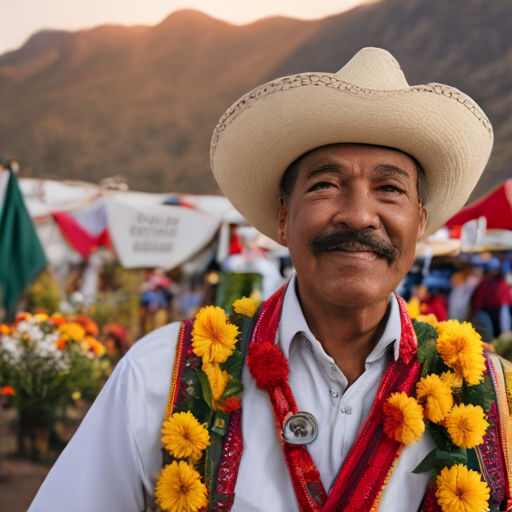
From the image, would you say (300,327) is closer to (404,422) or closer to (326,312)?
(326,312)

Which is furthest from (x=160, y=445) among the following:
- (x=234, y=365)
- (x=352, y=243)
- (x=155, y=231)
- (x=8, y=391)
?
(x=155, y=231)

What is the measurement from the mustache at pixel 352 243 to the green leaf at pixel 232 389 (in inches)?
17.4

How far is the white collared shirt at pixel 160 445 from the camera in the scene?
59.2 inches

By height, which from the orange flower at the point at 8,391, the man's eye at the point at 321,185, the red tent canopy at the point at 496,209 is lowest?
the orange flower at the point at 8,391

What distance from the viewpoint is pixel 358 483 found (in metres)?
1.47

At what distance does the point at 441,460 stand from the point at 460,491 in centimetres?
9

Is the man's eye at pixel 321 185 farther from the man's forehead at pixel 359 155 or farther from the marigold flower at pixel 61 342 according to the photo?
the marigold flower at pixel 61 342

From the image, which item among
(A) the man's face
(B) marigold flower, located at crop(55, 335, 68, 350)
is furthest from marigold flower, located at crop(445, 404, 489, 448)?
(B) marigold flower, located at crop(55, 335, 68, 350)

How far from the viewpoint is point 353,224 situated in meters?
1.57

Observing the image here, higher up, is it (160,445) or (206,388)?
(206,388)

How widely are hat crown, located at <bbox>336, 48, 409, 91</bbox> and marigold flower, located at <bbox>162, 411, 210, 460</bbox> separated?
1.11 meters

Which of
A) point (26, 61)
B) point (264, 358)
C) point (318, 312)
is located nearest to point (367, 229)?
point (318, 312)

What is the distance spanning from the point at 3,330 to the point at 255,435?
324 cm

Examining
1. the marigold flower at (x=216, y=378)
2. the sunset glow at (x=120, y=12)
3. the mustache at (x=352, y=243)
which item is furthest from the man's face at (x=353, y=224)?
the sunset glow at (x=120, y=12)
